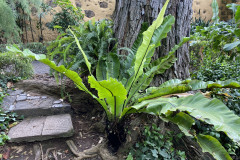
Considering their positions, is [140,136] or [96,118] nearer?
[140,136]

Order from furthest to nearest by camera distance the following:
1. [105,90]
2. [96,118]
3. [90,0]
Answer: [90,0] → [96,118] → [105,90]

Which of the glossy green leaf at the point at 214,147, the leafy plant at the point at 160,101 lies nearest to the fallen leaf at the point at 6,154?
the leafy plant at the point at 160,101

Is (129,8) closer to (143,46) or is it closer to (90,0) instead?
(143,46)

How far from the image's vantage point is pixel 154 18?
68.7 inches

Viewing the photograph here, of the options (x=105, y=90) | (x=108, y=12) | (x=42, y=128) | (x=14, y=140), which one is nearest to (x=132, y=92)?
(x=105, y=90)

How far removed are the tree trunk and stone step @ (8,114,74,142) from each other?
1073mm

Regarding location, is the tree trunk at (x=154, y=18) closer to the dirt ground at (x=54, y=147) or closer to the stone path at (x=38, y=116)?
the dirt ground at (x=54, y=147)

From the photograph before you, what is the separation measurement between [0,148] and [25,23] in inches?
204

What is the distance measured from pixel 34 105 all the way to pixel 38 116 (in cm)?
15

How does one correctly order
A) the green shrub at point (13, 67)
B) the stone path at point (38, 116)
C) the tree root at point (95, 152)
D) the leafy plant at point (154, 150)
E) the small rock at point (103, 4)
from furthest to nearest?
the small rock at point (103, 4) < the green shrub at point (13, 67) < the stone path at point (38, 116) < the tree root at point (95, 152) < the leafy plant at point (154, 150)

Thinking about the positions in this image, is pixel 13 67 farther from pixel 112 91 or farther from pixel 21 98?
pixel 112 91

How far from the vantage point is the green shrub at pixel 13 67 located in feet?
8.78

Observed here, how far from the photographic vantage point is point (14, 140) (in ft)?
5.48

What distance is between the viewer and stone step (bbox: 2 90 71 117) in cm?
204
